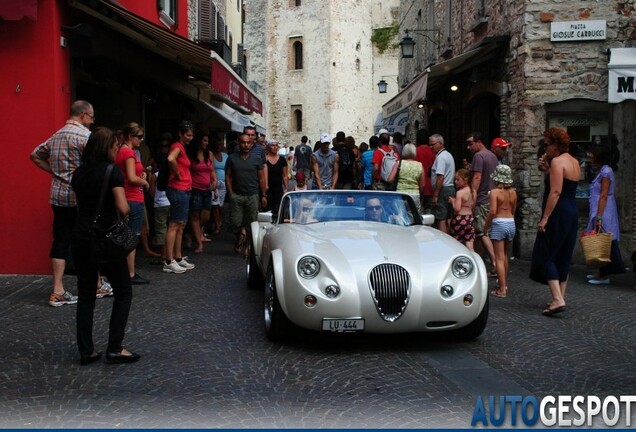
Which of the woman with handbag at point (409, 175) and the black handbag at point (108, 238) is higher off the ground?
the woman with handbag at point (409, 175)

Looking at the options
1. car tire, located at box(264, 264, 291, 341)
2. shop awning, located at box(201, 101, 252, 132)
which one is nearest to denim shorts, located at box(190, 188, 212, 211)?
car tire, located at box(264, 264, 291, 341)

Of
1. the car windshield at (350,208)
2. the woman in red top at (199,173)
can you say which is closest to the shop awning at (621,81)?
the car windshield at (350,208)

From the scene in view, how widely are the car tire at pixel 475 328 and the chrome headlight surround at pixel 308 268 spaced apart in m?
1.34

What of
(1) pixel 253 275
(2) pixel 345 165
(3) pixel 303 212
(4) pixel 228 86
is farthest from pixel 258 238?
(2) pixel 345 165

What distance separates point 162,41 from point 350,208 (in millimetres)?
4590

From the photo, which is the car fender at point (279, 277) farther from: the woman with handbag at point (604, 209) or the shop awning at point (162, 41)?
the woman with handbag at point (604, 209)

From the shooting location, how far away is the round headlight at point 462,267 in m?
5.71

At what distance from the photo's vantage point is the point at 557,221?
7199mm

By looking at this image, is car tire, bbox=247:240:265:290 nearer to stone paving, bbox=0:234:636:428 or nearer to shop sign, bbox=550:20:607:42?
stone paving, bbox=0:234:636:428

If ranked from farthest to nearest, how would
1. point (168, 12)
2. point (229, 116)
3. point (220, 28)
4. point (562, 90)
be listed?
point (220, 28) < point (229, 116) < point (168, 12) < point (562, 90)

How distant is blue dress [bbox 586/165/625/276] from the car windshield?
348 centimetres

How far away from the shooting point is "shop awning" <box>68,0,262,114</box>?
9391 mm

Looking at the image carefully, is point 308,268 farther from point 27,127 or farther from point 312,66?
point 312,66

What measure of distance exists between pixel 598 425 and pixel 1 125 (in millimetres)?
7665
